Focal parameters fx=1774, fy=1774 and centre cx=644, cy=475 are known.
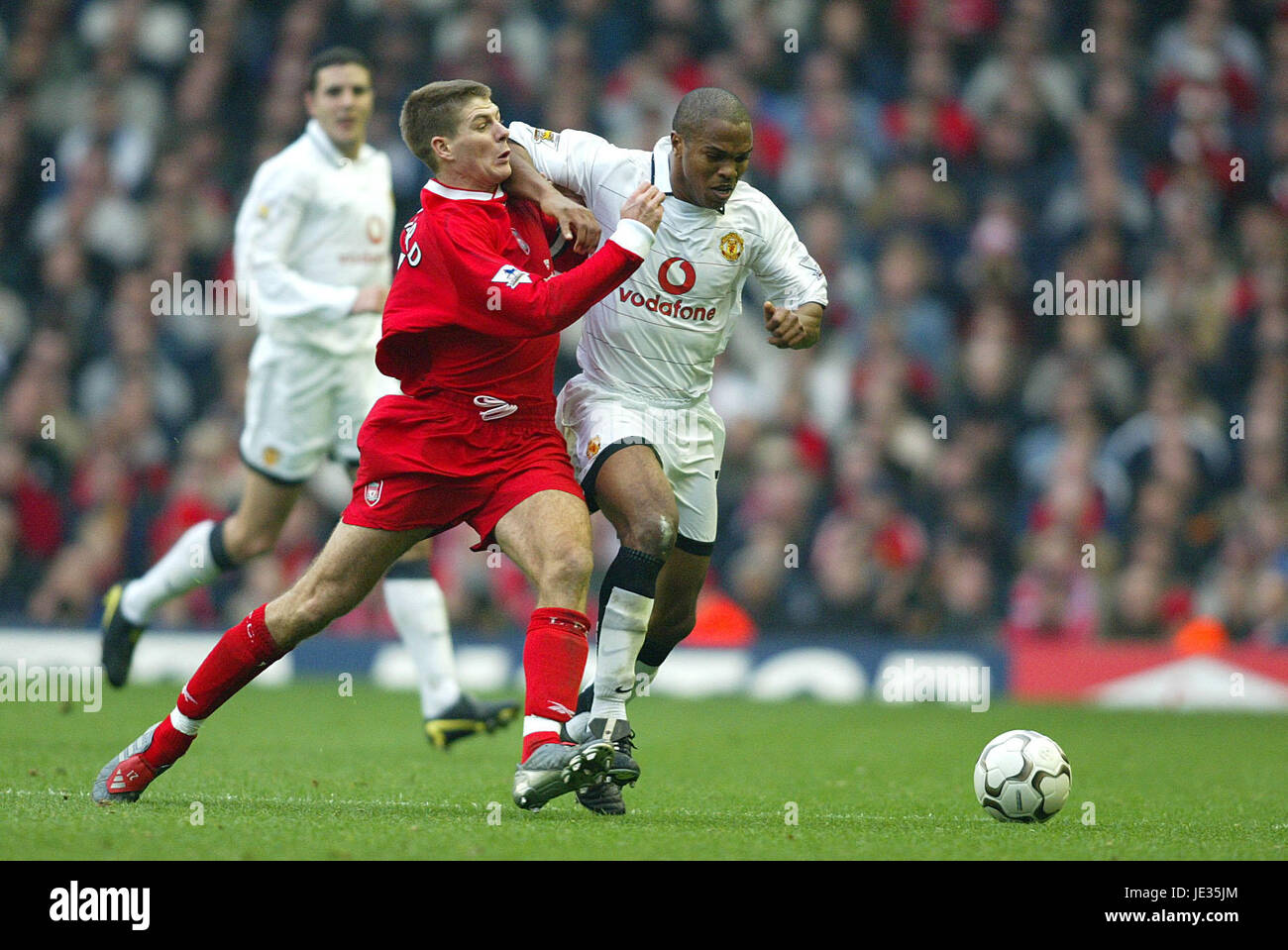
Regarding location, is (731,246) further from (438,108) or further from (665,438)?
(438,108)

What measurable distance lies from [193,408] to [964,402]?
18.7ft

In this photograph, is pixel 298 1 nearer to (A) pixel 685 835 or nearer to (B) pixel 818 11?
(B) pixel 818 11

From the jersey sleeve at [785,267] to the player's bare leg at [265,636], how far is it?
1670mm

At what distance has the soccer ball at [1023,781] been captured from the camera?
581 cm

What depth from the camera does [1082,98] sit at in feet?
47.4

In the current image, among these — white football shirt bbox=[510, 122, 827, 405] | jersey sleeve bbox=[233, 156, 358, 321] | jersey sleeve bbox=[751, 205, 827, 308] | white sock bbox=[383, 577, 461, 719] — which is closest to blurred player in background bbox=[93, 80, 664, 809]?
white football shirt bbox=[510, 122, 827, 405]

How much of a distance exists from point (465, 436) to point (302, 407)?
3.04m

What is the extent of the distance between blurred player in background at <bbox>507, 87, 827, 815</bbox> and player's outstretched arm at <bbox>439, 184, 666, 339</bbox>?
508mm

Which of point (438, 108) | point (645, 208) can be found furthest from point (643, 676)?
point (438, 108)

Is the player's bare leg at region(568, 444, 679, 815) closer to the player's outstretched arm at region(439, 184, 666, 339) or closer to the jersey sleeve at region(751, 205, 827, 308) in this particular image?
the player's outstretched arm at region(439, 184, 666, 339)

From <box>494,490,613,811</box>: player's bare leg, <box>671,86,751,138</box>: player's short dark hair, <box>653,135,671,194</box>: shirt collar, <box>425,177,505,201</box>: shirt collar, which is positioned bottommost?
<box>494,490,613,811</box>: player's bare leg

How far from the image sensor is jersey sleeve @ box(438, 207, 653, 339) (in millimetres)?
5434

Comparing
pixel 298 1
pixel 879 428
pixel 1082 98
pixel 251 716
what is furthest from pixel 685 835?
pixel 298 1
